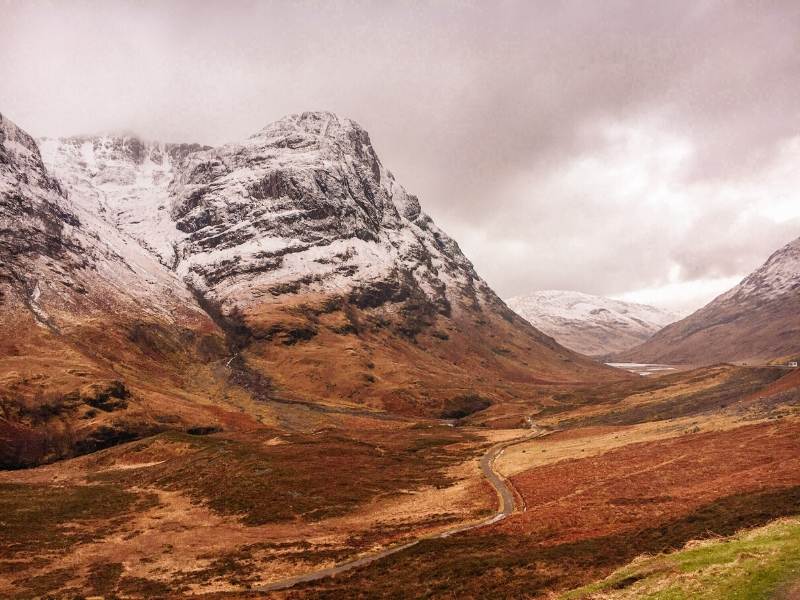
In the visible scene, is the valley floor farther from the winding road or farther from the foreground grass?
the winding road

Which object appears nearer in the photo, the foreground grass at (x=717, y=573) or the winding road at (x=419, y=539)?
the foreground grass at (x=717, y=573)

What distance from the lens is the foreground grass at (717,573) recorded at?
24.1 m

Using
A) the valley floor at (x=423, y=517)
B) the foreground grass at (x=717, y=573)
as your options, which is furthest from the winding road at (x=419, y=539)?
the foreground grass at (x=717, y=573)

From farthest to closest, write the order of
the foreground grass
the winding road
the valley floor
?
1. the winding road
2. the valley floor
3. the foreground grass

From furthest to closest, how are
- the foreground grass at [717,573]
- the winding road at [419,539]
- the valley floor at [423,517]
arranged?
the winding road at [419,539] → the valley floor at [423,517] → the foreground grass at [717,573]

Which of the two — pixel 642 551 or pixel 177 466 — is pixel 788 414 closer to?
pixel 642 551

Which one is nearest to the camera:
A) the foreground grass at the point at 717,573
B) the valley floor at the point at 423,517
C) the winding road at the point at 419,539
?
the foreground grass at the point at 717,573

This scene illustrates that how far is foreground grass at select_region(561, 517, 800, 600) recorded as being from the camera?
79.0 ft

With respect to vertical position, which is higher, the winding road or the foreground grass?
the foreground grass

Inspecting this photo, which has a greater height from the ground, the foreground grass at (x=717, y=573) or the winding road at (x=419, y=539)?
the foreground grass at (x=717, y=573)

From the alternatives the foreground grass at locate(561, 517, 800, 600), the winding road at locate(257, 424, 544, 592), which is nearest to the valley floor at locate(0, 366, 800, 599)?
the foreground grass at locate(561, 517, 800, 600)

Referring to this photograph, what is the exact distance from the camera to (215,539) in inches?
2427

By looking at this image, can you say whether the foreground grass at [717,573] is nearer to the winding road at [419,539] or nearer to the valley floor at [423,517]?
the valley floor at [423,517]

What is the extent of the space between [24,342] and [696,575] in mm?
220882
